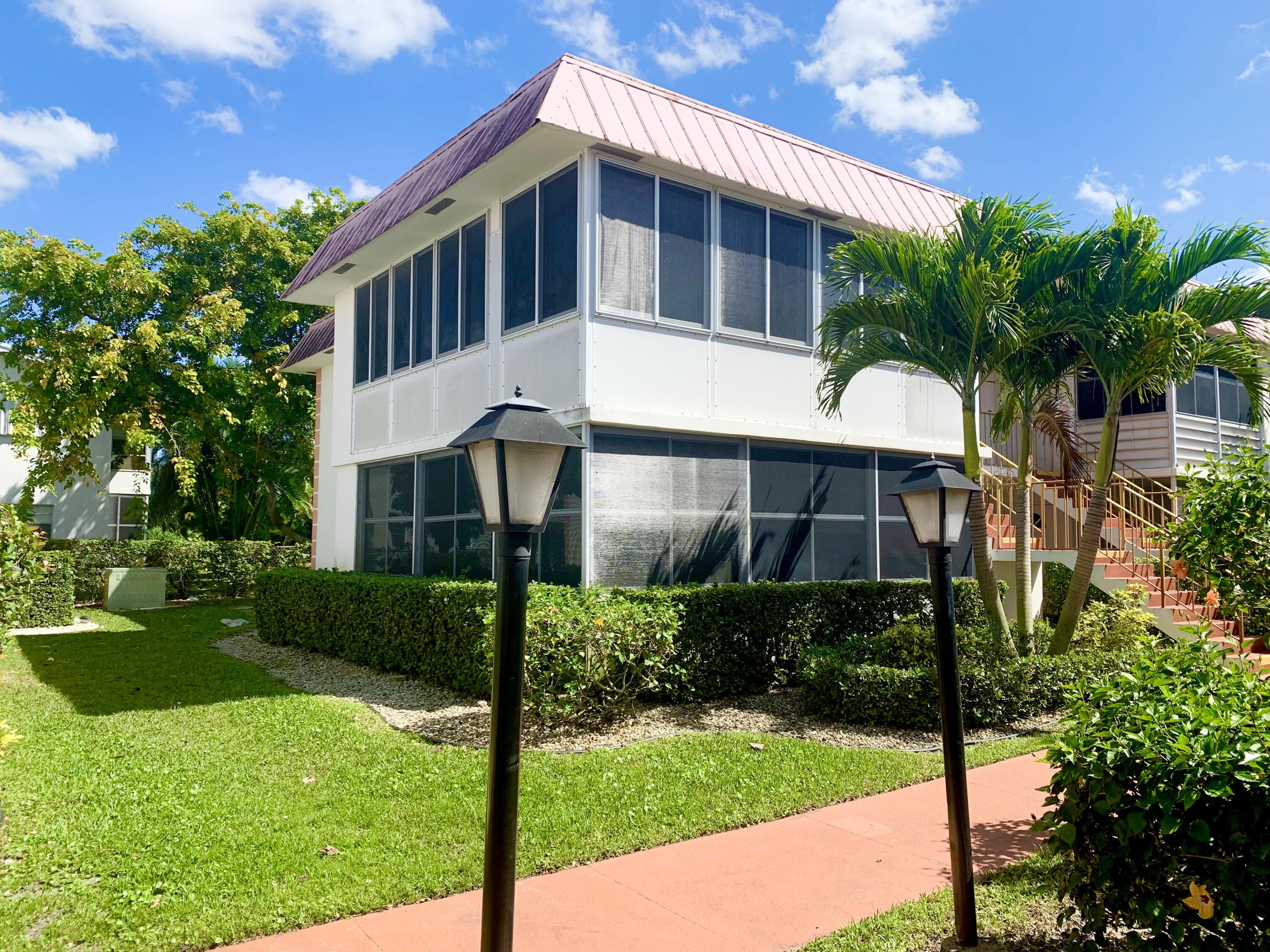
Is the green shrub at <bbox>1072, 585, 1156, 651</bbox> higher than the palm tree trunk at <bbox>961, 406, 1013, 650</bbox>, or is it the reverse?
the palm tree trunk at <bbox>961, 406, 1013, 650</bbox>

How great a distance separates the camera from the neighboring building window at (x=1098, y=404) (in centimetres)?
1808

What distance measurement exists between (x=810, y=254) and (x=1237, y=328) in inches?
189

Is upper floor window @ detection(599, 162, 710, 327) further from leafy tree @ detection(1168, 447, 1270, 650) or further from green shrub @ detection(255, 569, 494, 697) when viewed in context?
leafy tree @ detection(1168, 447, 1270, 650)

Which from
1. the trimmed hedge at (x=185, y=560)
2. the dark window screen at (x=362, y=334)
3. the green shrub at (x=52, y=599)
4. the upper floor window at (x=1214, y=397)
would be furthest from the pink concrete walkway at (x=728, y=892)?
the trimmed hedge at (x=185, y=560)

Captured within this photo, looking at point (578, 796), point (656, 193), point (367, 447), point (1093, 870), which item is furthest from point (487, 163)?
point (1093, 870)

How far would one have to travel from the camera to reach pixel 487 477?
3.28 metres

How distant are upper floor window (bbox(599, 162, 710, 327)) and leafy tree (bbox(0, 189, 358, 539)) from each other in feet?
43.0

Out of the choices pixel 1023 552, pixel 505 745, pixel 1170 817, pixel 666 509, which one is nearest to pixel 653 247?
pixel 666 509

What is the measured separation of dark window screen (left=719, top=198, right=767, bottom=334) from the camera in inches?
419

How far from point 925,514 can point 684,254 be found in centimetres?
643

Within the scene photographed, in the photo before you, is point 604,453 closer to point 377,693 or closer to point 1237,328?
point 377,693

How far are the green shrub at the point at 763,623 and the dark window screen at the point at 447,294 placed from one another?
16.0 feet

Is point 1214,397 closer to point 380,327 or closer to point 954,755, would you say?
point 380,327

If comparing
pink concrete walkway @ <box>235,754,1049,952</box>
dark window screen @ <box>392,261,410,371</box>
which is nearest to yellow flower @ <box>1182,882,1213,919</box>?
pink concrete walkway @ <box>235,754,1049,952</box>
